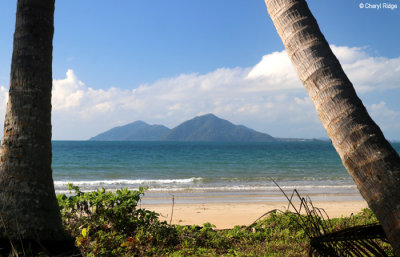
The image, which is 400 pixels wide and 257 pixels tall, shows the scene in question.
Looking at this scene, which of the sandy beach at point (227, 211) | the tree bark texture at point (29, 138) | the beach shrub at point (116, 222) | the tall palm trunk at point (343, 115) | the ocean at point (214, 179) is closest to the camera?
the tall palm trunk at point (343, 115)

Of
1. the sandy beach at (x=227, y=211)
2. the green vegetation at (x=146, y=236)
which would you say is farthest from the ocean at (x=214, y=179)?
the green vegetation at (x=146, y=236)

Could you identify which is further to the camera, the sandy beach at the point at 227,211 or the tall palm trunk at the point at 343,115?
the sandy beach at the point at 227,211

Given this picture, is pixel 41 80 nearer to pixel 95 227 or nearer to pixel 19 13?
pixel 19 13

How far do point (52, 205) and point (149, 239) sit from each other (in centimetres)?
226

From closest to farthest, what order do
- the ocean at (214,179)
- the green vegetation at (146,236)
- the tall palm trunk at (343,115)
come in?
the tall palm trunk at (343,115)
the green vegetation at (146,236)
the ocean at (214,179)

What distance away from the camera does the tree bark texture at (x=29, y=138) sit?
3.40m

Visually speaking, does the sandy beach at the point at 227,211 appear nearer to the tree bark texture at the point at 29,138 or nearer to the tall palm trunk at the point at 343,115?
the tree bark texture at the point at 29,138

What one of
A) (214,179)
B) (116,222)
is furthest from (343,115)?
(214,179)

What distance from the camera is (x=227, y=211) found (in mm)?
10344

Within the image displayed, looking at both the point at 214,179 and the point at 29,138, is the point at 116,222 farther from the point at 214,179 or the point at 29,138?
the point at 214,179

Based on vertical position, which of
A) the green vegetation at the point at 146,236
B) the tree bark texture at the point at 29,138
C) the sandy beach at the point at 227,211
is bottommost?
the sandy beach at the point at 227,211

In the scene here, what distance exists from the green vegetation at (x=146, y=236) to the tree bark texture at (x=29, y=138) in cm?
171

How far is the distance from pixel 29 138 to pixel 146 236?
2.74m

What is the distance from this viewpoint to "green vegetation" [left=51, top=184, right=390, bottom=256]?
518 centimetres
